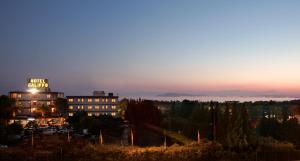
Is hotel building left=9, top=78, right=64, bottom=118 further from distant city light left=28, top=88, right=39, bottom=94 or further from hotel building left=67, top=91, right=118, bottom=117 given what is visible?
hotel building left=67, top=91, right=118, bottom=117

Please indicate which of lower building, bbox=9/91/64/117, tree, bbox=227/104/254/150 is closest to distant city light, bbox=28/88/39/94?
lower building, bbox=9/91/64/117

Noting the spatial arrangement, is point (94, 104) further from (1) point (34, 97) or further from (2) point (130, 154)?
(2) point (130, 154)

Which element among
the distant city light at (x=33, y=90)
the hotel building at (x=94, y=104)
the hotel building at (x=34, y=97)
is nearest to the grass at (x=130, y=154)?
the hotel building at (x=34, y=97)

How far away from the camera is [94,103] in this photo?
8881cm

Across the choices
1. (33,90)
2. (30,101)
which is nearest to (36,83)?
(33,90)

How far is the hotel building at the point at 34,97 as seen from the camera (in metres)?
83.7

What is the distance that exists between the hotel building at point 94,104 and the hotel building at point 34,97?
14.9 feet

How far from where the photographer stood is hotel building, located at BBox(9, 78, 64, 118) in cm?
8369

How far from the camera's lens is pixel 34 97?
85688 mm

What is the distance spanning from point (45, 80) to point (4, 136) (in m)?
53.5

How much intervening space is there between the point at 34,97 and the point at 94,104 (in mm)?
13824

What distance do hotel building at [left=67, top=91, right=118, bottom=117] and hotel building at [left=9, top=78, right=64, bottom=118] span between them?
4532 millimetres

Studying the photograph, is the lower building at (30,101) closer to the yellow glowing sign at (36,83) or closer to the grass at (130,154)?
the yellow glowing sign at (36,83)

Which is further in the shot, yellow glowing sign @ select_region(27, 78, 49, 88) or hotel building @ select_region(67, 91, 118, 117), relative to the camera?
hotel building @ select_region(67, 91, 118, 117)
